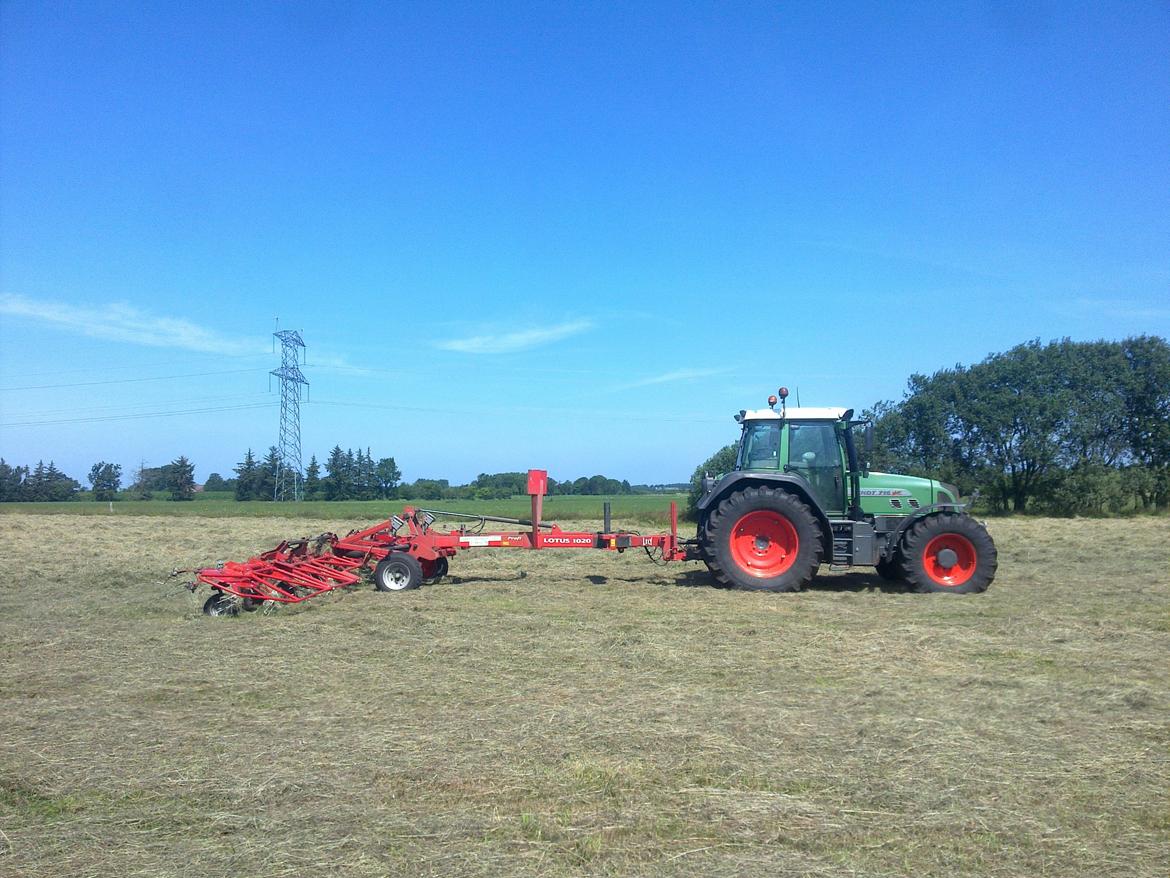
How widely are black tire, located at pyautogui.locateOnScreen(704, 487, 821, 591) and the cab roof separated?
3.11 feet

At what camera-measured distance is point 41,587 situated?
1075 centimetres

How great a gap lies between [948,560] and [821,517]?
151cm

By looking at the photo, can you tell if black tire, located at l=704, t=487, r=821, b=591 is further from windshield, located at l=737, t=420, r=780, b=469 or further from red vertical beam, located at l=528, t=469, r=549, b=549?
red vertical beam, located at l=528, t=469, r=549, b=549

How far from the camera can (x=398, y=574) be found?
9945 mm

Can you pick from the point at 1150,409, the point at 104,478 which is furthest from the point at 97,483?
the point at 1150,409

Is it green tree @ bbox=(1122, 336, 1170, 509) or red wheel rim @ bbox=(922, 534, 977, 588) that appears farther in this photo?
green tree @ bbox=(1122, 336, 1170, 509)

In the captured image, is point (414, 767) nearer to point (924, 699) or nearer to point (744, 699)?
point (744, 699)

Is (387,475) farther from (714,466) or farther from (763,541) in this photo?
(763,541)

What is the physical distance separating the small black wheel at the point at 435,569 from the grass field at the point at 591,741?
1.90 metres

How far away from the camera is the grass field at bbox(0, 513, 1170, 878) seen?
3.22 meters

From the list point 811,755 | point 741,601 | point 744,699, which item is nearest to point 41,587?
point 741,601

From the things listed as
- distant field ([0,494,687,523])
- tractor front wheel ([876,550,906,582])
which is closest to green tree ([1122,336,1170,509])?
distant field ([0,494,687,523])

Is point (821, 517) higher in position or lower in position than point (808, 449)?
lower

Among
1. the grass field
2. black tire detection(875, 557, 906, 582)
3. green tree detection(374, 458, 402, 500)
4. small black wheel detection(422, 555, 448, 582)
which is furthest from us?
green tree detection(374, 458, 402, 500)
